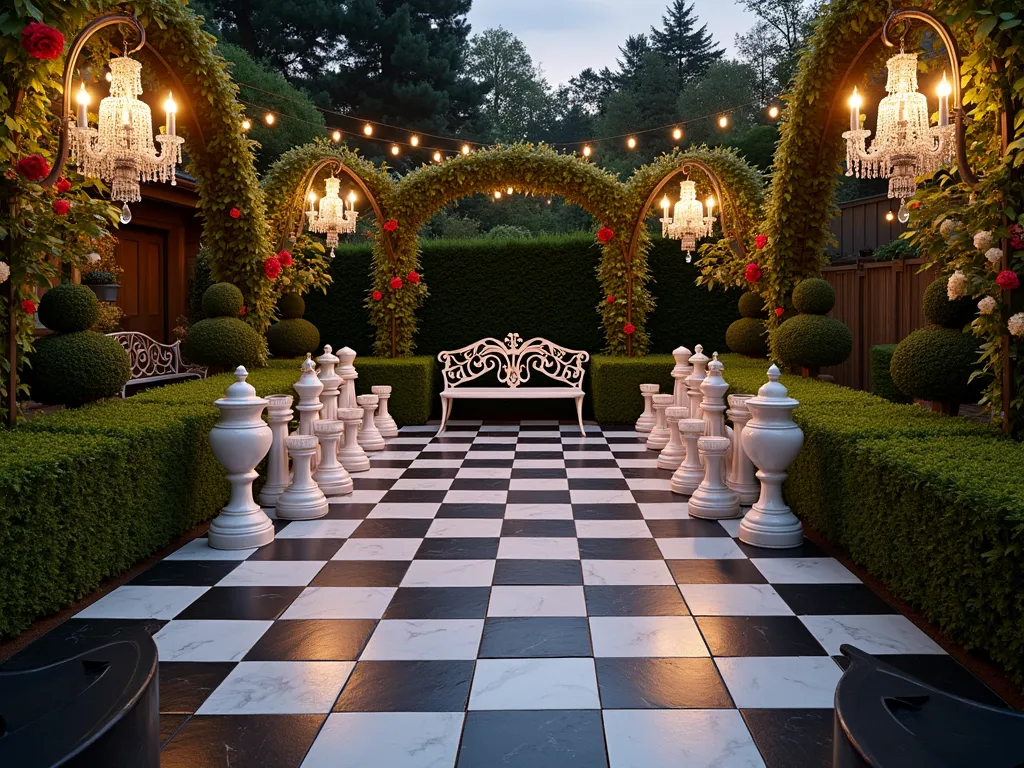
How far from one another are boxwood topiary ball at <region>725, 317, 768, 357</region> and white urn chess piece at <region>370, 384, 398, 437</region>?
3.79 meters

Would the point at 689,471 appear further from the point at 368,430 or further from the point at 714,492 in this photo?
the point at 368,430

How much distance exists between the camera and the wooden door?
1181cm

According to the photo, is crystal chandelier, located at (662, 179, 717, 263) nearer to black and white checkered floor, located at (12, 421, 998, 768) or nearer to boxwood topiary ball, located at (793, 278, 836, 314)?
boxwood topiary ball, located at (793, 278, 836, 314)

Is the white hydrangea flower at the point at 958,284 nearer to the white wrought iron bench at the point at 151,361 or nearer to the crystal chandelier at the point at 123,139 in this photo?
the crystal chandelier at the point at 123,139

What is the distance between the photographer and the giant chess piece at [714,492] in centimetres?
480

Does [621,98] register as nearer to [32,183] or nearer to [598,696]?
[32,183]

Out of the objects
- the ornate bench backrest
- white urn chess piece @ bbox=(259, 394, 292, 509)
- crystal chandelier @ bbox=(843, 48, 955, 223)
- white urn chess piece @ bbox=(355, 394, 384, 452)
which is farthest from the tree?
white urn chess piece @ bbox=(259, 394, 292, 509)

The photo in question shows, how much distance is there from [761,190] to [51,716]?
342 inches

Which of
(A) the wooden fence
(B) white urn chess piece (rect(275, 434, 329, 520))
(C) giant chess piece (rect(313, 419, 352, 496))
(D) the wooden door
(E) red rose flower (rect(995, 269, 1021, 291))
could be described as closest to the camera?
(E) red rose flower (rect(995, 269, 1021, 291))

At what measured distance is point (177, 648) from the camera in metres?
2.89

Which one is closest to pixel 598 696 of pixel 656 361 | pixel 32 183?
pixel 32 183

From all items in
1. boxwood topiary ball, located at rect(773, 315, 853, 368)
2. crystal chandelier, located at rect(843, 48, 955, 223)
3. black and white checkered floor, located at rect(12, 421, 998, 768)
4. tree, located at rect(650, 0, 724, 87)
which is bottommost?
black and white checkered floor, located at rect(12, 421, 998, 768)

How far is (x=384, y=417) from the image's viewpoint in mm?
8352

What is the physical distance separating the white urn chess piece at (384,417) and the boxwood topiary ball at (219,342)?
137 cm
